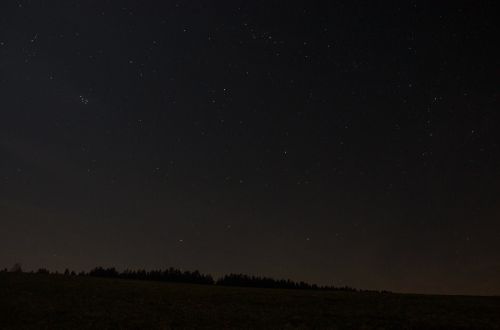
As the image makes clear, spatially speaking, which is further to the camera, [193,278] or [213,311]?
[193,278]

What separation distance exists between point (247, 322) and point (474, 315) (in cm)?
1569

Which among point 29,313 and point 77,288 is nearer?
point 29,313

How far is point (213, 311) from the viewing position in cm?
3238

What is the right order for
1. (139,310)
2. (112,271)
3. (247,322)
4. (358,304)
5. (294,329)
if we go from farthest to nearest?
(112,271) < (358,304) < (139,310) < (247,322) < (294,329)

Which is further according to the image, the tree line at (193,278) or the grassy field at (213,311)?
the tree line at (193,278)

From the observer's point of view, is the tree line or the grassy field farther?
the tree line

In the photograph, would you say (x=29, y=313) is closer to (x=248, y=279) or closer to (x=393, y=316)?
(x=393, y=316)

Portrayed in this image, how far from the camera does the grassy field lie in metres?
27.3

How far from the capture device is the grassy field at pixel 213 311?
2727 centimetres

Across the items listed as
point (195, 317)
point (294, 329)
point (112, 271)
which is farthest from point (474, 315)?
point (112, 271)

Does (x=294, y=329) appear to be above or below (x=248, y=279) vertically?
below

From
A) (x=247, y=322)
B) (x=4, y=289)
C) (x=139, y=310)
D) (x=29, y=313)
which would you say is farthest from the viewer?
(x=4, y=289)

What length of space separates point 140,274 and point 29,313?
240 ft

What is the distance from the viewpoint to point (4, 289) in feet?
138
